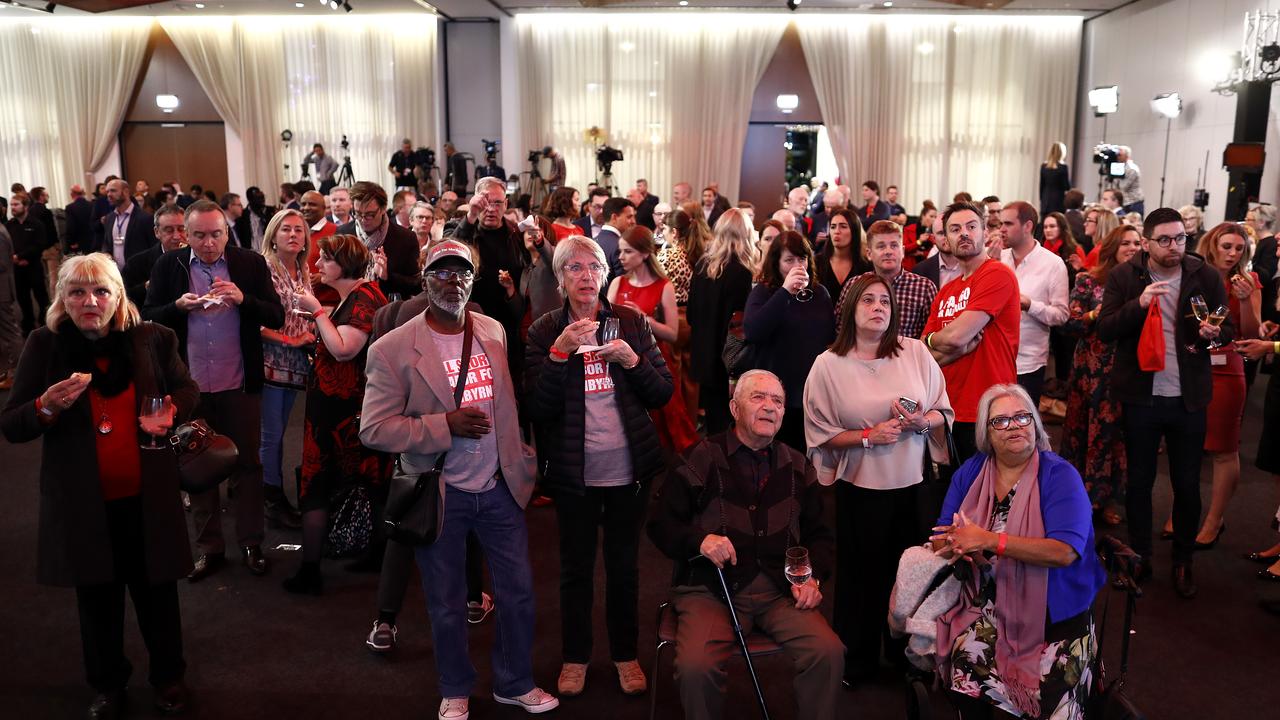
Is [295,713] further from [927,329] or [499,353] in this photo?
[927,329]

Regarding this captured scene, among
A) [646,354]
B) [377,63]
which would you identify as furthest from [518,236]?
[377,63]

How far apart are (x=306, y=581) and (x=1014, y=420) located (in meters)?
2.89

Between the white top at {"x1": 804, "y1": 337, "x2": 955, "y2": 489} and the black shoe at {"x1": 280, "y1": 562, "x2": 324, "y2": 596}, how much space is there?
7.16 feet

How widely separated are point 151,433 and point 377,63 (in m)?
13.4

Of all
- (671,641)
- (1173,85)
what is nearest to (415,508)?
(671,641)

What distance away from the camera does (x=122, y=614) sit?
2.95 m

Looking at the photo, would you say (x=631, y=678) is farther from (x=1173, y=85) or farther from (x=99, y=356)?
(x=1173, y=85)

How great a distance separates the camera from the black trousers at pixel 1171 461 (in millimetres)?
3754

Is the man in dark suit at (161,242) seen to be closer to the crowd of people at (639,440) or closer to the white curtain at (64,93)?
the crowd of people at (639,440)

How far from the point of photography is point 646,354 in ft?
9.94

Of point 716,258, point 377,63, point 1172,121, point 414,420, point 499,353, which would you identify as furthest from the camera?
point 377,63

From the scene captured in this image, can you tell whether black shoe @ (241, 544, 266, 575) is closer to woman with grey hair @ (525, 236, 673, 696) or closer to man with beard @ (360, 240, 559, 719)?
man with beard @ (360, 240, 559, 719)

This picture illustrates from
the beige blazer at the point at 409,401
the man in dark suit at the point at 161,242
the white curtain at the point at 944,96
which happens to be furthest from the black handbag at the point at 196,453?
the white curtain at the point at 944,96

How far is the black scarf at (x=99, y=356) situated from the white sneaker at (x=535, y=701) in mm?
1528
